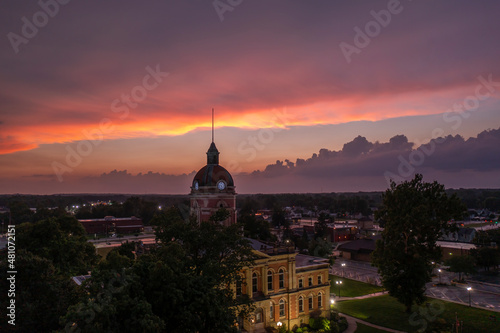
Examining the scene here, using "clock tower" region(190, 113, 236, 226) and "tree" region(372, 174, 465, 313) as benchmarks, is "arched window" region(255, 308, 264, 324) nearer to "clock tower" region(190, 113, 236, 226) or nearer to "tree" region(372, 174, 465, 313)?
"clock tower" region(190, 113, 236, 226)

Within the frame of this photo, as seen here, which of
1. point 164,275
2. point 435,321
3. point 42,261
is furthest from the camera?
point 435,321

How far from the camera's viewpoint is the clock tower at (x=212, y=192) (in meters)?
45.5

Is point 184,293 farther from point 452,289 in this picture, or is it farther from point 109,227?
point 109,227

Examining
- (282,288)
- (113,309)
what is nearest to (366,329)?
(282,288)

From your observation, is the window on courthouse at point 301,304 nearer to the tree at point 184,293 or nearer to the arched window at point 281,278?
the arched window at point 281,278

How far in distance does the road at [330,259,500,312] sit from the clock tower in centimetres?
3141

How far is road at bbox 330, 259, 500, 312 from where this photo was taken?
48.1m

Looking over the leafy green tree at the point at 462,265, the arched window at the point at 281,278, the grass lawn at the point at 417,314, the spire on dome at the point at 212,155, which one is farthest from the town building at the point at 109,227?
the leafy green tree at the point at 462,265

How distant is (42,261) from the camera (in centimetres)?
2297

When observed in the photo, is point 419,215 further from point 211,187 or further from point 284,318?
point 211,187

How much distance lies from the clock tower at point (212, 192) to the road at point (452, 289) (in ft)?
103

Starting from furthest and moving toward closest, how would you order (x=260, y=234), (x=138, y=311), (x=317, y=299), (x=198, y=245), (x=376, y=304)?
(x=260, y=234)
(x=376, y=304)
(x=317, y=299)
(x=198, y=245)
(x=138, y=311)

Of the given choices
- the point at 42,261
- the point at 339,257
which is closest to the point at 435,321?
the point at 42,261

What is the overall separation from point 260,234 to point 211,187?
1575 inches
